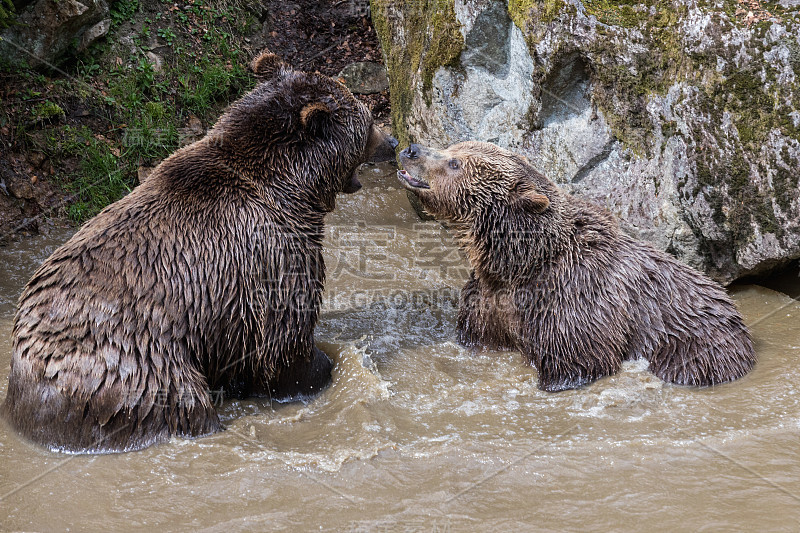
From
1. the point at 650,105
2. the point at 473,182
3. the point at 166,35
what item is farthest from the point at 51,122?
the point at 650,105

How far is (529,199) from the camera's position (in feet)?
20.4

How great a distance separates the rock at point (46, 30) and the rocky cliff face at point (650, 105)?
14.7ft

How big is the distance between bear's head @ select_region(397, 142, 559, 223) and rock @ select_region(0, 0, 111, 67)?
209 inches

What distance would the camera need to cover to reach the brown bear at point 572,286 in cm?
617

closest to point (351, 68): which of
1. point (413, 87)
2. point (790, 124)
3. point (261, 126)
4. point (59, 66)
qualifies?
point (413, 87)

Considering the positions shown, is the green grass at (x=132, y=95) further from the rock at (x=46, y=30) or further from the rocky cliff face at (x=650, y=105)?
the rocky cliff face at (x=650, y=105)

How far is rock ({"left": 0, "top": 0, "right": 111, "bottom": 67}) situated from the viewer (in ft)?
29.5

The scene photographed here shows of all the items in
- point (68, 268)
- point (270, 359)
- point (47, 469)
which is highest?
point (68, 268)

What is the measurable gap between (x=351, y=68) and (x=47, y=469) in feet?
27.1

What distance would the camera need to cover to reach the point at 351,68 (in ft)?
38.0

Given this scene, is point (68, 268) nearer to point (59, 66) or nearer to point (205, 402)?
point (205, 402)

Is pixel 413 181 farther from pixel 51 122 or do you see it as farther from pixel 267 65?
pixel 51 122

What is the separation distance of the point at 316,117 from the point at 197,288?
1.70 meters

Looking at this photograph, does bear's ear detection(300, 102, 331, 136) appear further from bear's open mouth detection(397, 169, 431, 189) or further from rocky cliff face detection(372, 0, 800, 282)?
rocky cliff face detection(372, 0, 800, 282)
